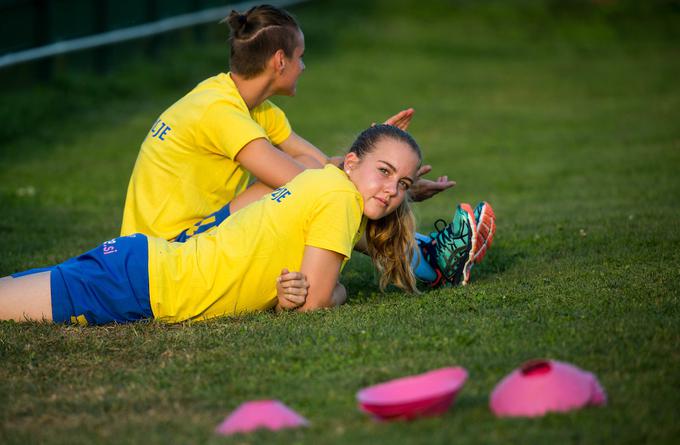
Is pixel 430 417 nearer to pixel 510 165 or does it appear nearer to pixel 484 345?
pixel 484 345

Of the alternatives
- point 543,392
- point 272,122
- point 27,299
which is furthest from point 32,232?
point 543,392

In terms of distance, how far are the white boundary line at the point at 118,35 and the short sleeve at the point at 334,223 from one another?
5.72 metres

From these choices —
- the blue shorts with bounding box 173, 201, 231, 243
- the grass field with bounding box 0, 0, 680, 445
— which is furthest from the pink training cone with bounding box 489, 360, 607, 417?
the blue shorts with bounding box 173, 201, 231, 243

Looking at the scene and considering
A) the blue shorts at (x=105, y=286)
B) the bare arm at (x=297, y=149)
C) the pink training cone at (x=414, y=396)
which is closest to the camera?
the pink training cone at (x=414, y=396)

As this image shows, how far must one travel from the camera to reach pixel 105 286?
5.05 metres

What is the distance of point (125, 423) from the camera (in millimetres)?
3686

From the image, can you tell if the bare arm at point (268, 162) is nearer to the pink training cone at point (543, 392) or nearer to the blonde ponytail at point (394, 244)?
the blonde ponytail at point (394, 244)

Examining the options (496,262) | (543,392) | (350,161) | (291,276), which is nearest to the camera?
(543,392)

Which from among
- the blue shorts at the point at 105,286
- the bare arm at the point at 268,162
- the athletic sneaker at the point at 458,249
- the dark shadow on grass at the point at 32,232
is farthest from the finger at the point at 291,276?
the dark shadow on grass at the point at 32,232

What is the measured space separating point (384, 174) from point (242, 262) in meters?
0.89

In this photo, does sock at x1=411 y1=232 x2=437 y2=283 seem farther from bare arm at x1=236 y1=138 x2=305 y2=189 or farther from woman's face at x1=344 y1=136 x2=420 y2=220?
bare arm at x1=236 y1=138 x2=305 y2=189

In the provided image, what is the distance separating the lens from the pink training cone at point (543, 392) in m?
3.49

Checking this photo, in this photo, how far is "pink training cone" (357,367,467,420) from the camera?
3.44 m

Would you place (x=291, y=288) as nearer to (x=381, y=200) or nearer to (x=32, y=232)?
(x=381, y=200)
